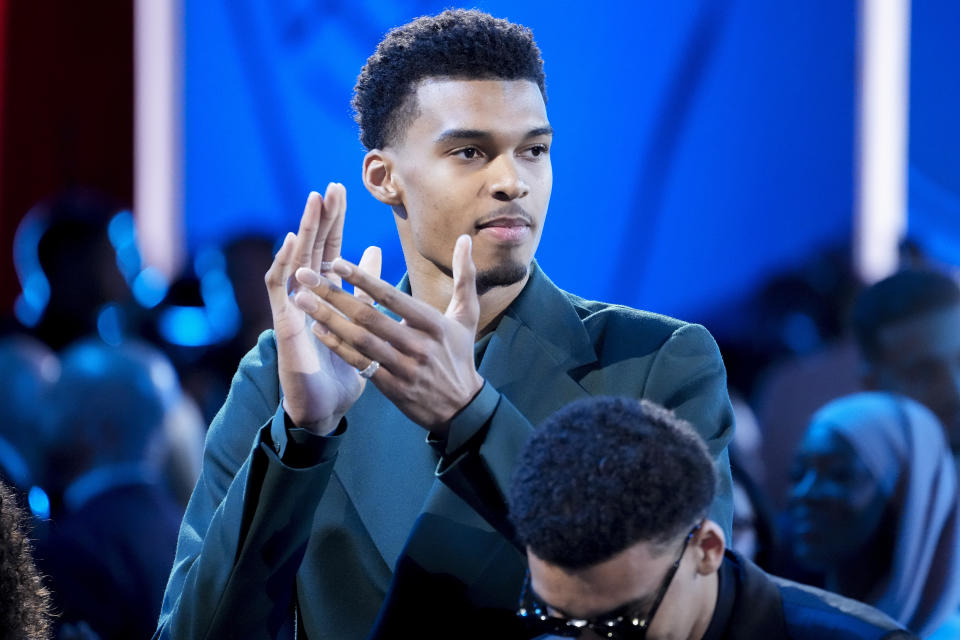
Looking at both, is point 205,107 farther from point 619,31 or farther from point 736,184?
point 736,184

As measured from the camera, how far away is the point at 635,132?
6.37 m

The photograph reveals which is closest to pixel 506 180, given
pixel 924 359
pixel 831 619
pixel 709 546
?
pixel 709 546

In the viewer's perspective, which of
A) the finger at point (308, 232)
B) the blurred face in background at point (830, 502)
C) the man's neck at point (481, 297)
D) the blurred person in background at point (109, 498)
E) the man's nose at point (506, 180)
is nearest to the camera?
the finger at point (308, 232)

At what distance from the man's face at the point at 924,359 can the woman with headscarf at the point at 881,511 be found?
442 mm

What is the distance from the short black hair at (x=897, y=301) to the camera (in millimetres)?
3689

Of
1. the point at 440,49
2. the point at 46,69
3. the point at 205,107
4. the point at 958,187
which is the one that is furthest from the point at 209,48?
the point at 440,49

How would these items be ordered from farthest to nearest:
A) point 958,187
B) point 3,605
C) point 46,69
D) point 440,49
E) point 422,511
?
1. point 46,69
2. point 958,187
3. point 440,49
4. point 422,511
5. point 3,605

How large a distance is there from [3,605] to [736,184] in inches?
207

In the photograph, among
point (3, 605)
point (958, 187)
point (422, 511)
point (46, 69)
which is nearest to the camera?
point (3, 605)

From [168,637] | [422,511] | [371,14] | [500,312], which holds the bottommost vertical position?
[168,637]

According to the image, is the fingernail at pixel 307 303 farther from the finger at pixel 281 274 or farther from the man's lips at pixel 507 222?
the man's lips at pixel 507 222

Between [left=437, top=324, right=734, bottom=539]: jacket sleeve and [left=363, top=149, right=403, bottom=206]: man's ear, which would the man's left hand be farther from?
[left=363, top=149, right=403, bottom=206]: man's ear

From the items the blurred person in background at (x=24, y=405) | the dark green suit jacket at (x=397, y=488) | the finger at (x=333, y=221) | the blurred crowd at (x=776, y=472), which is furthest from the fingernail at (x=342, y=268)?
the blurred person in background at (x=24, y=405)

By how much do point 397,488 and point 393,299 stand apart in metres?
0.44
